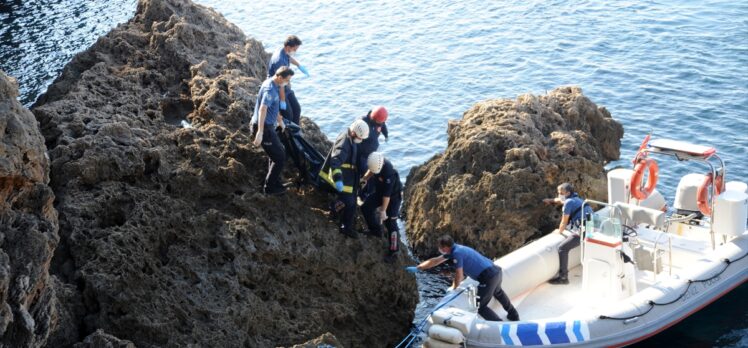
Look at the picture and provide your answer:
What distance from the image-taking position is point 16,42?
26.5 meters

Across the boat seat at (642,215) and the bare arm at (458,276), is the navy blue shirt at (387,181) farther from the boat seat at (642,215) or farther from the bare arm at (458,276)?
the boat seat at (642,215)

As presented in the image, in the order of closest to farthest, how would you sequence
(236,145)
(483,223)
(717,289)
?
(236,145)
(717,289)
(483,223)

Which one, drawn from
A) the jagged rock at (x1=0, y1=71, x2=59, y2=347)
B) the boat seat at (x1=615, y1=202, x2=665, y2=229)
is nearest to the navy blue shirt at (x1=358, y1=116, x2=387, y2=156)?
the boat seat at (x1=615, y1=202, x2=665, y2=229)

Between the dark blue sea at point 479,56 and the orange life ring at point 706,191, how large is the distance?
11.3 feet

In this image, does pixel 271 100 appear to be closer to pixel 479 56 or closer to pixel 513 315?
pixel 513 315

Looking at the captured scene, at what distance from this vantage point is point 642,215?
13977 mm

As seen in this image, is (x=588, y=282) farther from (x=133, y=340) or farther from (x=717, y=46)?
(x=717, y=46)

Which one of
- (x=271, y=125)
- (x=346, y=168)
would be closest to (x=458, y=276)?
(x=346, y=168)

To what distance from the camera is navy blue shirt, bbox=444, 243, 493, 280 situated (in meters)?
12.2

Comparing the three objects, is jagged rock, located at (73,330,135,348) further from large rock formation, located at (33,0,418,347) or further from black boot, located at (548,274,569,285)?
black boot, located at (548,274,569,285)

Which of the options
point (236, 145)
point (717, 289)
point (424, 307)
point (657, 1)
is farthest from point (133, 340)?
point (657, 1)

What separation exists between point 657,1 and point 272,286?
69.3 feet

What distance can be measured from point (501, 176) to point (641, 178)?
222 cm

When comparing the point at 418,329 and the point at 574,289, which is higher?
the point at 418,329
